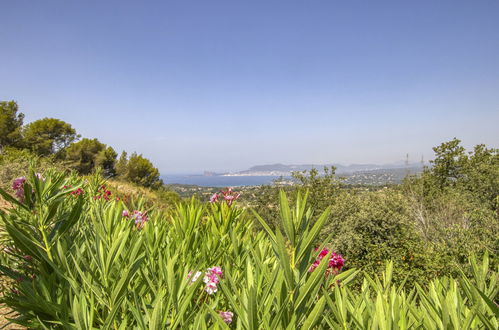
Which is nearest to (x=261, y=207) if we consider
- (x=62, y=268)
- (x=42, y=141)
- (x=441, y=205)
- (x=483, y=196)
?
(x=441, y=205)

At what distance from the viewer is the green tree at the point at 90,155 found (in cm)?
2056

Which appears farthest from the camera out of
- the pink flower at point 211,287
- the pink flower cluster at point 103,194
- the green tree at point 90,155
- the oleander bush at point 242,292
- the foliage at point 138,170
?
the foliage at point 138,170

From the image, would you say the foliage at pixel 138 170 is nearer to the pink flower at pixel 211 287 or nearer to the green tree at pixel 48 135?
the green tree at pixel 48 135

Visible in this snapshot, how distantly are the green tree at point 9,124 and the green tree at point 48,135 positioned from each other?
2.42ft

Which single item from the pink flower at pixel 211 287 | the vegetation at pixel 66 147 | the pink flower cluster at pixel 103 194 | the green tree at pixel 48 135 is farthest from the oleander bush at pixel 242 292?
the green tree at pixel 48 135

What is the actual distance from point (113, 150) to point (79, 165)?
13.5 feet

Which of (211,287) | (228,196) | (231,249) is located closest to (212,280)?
(211,287)

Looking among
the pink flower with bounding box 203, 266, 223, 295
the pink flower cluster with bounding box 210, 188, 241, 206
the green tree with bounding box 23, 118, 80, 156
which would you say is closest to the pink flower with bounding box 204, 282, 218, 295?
the pink flower with bounding box 203, 266, 223, 295

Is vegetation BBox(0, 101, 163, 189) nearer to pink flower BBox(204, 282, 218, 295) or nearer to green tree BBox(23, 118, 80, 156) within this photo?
green tree BBox(23, 118, 80, 156)

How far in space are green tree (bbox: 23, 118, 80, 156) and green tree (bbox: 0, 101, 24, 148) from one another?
2.42 feet

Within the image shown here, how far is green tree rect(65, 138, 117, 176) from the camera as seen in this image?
67.5 ft

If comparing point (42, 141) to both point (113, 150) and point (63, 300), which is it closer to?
point (113, 150)

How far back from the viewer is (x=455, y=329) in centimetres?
72

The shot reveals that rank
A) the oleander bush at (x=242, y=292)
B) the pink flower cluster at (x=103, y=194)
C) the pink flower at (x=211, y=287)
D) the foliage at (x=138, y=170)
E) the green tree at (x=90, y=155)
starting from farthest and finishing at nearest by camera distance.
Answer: the foliage at (x=138, y=170) → the green tree at (x=90, y=155) → the pink flower cluster at (x=103, y=194) → the pink flower at (x=211, y=287) → the oleander bush at (x=242, y=292)
